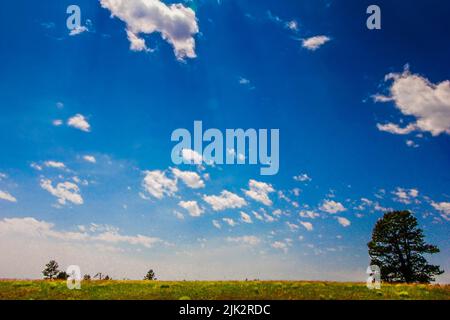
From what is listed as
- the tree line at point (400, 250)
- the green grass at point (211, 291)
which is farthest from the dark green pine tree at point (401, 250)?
the green grass at point (211, 291)

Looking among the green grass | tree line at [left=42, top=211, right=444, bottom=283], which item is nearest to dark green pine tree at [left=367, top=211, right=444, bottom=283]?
tree line at [left=42, top=211, right=444, bottom=283]

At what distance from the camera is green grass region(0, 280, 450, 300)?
2222 cm

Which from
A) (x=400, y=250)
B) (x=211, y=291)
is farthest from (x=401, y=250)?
(x=211, y=291)

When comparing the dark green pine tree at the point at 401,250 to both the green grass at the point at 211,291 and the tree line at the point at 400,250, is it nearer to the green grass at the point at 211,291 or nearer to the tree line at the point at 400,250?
the tree line at the point at 400,250

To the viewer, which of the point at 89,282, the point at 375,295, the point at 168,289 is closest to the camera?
the point at 375,295

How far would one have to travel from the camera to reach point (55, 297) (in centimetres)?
2264

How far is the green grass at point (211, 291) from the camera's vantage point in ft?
72.9

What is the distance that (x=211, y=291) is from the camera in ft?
79.0
